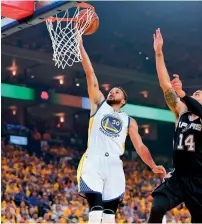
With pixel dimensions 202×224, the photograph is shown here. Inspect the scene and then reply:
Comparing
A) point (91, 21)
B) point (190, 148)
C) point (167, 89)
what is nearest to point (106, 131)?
point (167, 89)

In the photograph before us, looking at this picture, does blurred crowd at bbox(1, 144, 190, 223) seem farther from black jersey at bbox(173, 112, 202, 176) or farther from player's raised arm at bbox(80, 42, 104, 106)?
black jersey at bbox(173, 112, 202, 176)

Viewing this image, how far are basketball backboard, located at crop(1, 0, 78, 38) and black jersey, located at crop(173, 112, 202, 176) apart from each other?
1.89 m

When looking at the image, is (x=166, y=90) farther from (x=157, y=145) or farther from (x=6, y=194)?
(x=157, y=145)

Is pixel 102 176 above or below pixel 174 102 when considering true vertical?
below

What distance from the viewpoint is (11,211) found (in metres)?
11.3

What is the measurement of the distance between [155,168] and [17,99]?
16.1 metres

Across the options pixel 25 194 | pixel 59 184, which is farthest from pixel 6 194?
pixel 59 184

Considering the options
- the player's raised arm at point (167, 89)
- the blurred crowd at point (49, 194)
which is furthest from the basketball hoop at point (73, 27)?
the blurred crowd at point (49, 194)

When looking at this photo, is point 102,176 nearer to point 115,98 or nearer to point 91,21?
point 115,98

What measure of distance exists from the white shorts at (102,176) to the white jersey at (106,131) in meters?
0.08

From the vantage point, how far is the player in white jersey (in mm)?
5148

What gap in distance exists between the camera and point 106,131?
212 inches

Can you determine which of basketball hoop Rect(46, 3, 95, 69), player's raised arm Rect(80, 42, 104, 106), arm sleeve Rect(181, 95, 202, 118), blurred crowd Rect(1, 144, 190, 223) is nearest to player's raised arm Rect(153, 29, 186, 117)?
arm sleeve Rect(181, 95, 202, 118)

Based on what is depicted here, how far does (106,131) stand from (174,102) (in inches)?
32.9
